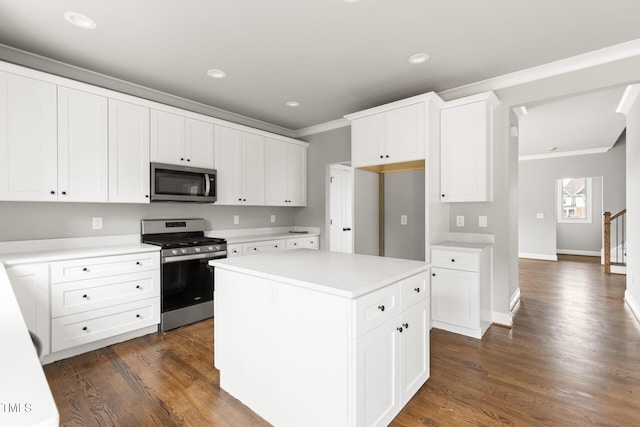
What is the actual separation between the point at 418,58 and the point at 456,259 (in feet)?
6.35

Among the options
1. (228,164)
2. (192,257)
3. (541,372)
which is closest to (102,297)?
(192,257)

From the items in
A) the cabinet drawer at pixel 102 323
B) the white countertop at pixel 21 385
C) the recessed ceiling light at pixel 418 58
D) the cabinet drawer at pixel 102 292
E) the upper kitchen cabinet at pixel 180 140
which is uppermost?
the recessed ceiling light at pixel 418 58

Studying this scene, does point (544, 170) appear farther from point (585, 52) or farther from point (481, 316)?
point (481, 316)

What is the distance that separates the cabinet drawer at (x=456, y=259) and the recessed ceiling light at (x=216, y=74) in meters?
2.80

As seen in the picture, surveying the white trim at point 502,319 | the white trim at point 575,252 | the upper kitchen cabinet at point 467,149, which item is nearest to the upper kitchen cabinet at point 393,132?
the upper kitchen cabinet at point 467,149

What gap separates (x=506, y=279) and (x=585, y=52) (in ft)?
7.27

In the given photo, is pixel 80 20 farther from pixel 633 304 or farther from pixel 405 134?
pixel 633 304

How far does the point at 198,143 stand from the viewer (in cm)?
365

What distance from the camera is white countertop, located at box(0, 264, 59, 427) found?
51 cm

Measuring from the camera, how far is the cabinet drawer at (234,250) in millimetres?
3701

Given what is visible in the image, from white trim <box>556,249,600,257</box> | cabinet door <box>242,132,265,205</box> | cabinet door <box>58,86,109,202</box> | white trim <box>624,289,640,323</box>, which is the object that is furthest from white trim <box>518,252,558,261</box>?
cabinet door <box>58,86,109,202</box>

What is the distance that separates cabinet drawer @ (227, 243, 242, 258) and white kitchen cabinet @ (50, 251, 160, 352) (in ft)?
2.67

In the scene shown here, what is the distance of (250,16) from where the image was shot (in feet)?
7.21

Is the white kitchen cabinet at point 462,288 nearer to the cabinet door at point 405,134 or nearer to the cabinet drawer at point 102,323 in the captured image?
the cabinet door at point 405,134
